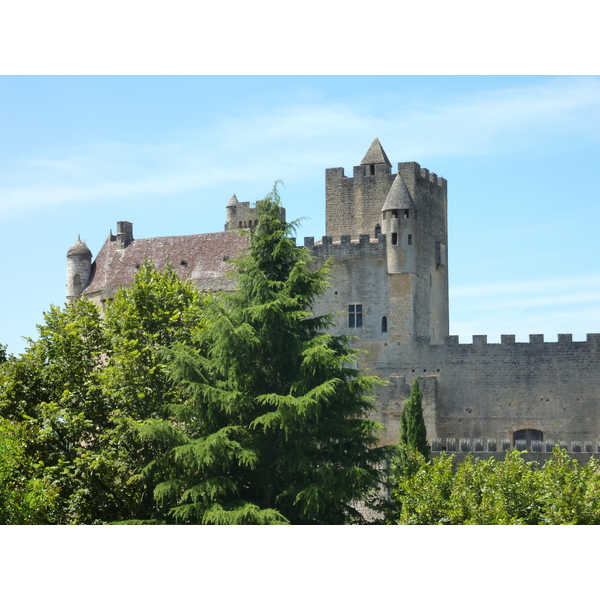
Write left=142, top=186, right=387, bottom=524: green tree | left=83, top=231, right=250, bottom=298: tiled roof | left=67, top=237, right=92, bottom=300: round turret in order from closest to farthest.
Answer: left=142, top=186, right=387, bottom=524: green tree → left=83, top=231, right=250, bottom=298: tiled roof → left=67, top=237, right=92, bottom=300: round turret

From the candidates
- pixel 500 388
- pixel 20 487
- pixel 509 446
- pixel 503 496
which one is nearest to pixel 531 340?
pixel 500 388

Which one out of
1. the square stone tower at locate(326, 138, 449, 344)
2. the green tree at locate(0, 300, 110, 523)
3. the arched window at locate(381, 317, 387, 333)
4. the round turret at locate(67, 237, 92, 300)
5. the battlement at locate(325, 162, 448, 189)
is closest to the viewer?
the green tree at locate(0, 300, 110, 523)

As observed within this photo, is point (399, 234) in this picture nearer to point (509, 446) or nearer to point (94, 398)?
point (509, 446)

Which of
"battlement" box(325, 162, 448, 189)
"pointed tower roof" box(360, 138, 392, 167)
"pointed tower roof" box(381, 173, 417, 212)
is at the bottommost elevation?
"pointed tower roof" box(381, 173, 417, 212)

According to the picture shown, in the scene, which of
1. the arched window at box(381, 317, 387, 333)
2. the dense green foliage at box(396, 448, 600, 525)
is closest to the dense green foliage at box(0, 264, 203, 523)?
the dense green foliage at box(396, 448, 600, 525)

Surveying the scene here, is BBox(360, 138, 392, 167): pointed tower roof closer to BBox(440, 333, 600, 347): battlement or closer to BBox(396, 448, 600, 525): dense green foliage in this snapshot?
BBox(440, 333, 600, 347): battlement

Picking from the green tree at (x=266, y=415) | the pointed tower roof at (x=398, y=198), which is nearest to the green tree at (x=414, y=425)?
the pointed tower roof at (x=398, y=198)

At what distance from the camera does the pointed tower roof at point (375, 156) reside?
4925cm

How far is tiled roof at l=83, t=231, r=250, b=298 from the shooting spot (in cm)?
5456

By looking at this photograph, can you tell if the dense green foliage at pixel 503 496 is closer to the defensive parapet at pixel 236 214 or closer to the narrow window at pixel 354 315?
the narrow window at pixel 354 315

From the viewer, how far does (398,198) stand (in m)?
47.1

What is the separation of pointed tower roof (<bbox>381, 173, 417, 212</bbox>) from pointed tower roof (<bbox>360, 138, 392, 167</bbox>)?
81.2 inches
